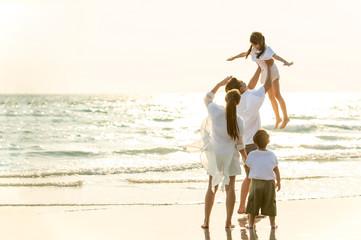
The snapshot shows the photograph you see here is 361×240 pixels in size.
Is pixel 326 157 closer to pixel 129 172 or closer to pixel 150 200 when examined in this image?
pixel 129 172

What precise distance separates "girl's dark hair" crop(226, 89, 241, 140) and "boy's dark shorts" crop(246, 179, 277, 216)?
0.64m

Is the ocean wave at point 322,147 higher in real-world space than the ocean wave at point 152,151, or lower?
lower

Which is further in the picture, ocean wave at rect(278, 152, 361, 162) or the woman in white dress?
ocean wave at rect(278, 152, 361, 162)

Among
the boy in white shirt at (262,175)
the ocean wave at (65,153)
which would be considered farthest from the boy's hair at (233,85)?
the ocean wave at (65,153)

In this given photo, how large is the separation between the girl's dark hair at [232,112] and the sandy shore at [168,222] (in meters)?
1.15

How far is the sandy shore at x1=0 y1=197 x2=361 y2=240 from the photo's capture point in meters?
6.32

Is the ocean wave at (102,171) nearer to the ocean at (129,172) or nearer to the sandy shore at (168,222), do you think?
the ocean at (129,172)

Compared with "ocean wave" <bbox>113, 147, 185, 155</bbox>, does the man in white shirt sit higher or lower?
higher

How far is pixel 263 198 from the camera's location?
629 cm

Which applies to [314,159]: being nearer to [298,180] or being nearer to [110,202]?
[298,180]

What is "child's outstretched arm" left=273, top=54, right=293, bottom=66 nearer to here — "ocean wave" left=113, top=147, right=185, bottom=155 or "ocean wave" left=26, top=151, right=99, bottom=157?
"ocean wave" left=113, top=147, right=185, bottom=155

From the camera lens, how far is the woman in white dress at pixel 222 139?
19.6ft

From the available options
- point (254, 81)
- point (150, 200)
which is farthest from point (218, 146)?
point (150, 200)

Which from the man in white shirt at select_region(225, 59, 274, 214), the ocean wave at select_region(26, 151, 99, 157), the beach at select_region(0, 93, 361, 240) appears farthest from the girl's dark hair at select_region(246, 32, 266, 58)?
the ocean wave at select_region(26, 151, 99, 157)
